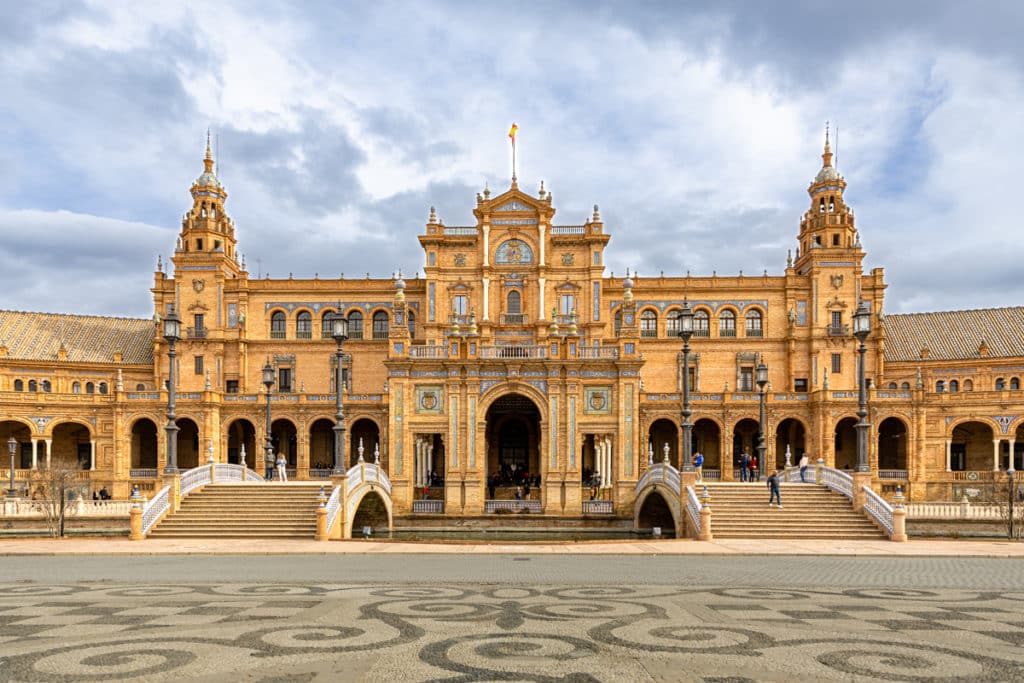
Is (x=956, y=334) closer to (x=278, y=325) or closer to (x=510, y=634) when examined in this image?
(x=278, y=325)

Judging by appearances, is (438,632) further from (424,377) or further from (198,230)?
(198,230)

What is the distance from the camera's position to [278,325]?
6206 centimetres

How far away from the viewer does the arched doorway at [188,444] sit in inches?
2260

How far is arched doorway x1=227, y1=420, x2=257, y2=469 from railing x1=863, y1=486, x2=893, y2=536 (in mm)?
43543

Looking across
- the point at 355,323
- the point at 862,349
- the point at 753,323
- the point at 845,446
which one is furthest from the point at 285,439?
the point at 862,349

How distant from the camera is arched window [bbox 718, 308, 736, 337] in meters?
60.8

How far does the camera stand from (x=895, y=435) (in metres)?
56.2

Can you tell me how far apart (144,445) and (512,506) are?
111ft

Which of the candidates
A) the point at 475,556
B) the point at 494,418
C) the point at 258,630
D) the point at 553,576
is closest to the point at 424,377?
the point at 494,418

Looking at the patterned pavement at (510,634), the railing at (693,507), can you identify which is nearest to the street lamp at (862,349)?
the railing at (693,507)

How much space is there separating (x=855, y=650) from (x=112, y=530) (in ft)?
94.9

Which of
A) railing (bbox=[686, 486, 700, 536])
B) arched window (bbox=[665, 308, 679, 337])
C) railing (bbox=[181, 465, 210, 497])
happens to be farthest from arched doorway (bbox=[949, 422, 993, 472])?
railing (bbox=[181, 465, 210, 497])

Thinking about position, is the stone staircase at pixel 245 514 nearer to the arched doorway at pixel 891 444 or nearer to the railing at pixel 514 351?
the railing at pixel 514 351

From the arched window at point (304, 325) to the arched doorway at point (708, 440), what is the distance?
30040mm
